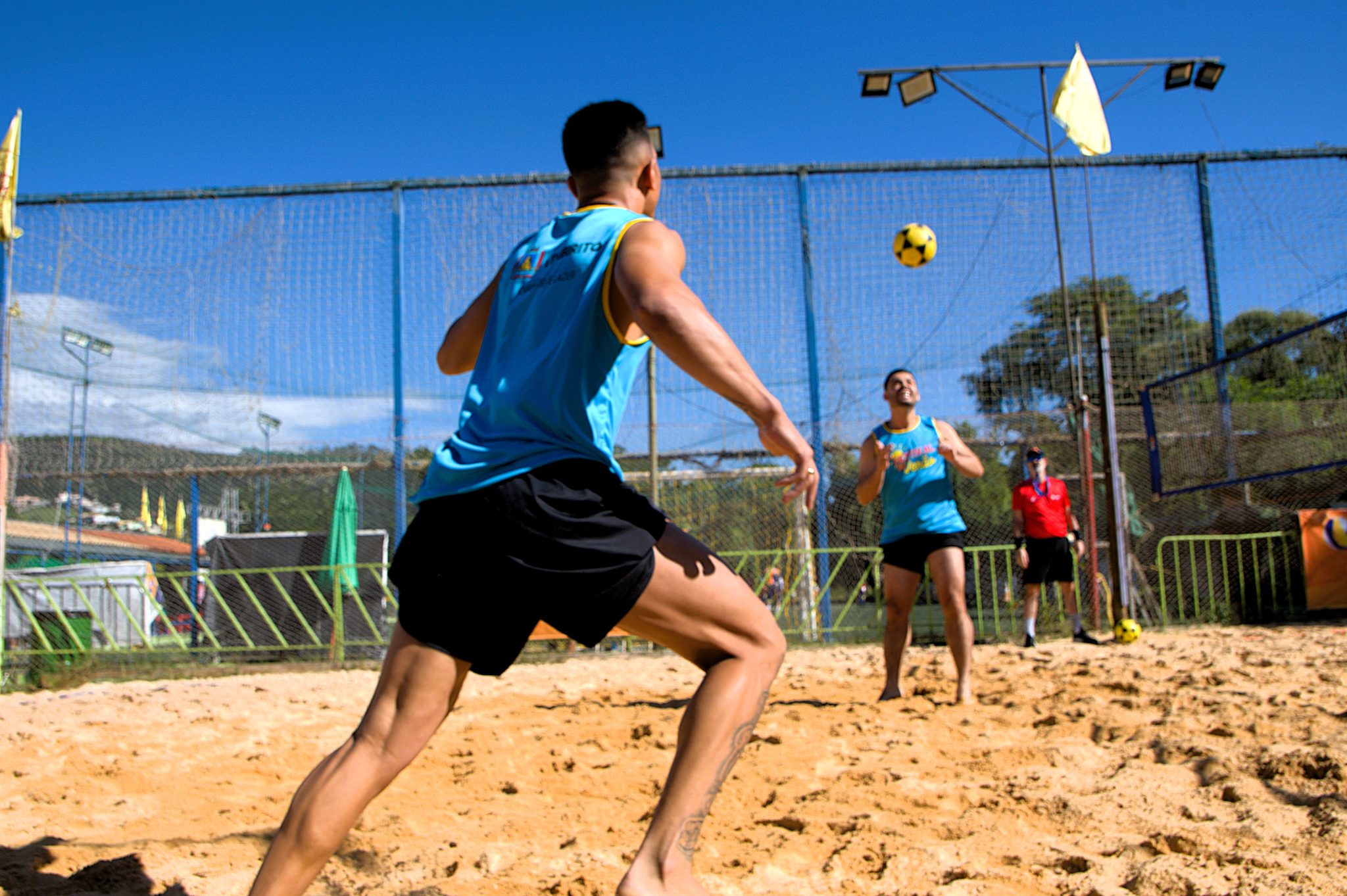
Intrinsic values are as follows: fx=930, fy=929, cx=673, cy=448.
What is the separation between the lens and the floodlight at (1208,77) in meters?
10.3

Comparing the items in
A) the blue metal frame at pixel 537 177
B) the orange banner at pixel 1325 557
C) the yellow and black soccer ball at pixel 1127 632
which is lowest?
the yellow and black soccer ball at pixel 1127 632

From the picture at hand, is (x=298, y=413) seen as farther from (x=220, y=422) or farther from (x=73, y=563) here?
(x=73, y=563)

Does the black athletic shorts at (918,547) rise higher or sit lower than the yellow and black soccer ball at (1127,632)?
higher

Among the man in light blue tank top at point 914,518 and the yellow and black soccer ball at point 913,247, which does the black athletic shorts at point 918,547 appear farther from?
the yellow and black soccer ball at point 913,247

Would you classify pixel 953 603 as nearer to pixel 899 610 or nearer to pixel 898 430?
pixel 899 610

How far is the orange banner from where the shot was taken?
→ 929 cm

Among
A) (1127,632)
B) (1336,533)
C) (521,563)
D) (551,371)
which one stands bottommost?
(1127,632)

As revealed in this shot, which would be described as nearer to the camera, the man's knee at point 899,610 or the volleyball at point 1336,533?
the man's knee at point 899,610

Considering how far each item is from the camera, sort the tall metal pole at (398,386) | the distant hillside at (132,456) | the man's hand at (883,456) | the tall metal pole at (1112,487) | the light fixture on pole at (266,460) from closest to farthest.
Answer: the man's hand at (883,456), the tall metal pole at (1112,487), the tall metal pole at (398,386), the distant hillside at (132,456), the light fixture on pole at (266,460)

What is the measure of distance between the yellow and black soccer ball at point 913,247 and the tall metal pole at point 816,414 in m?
1.88

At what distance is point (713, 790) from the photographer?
1.68m

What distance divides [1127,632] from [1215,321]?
473 centimetres

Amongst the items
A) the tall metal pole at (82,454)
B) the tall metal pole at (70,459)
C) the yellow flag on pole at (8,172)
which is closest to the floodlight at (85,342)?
the tall metal pole at (82,454)

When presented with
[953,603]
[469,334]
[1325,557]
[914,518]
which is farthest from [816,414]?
[469,334]
